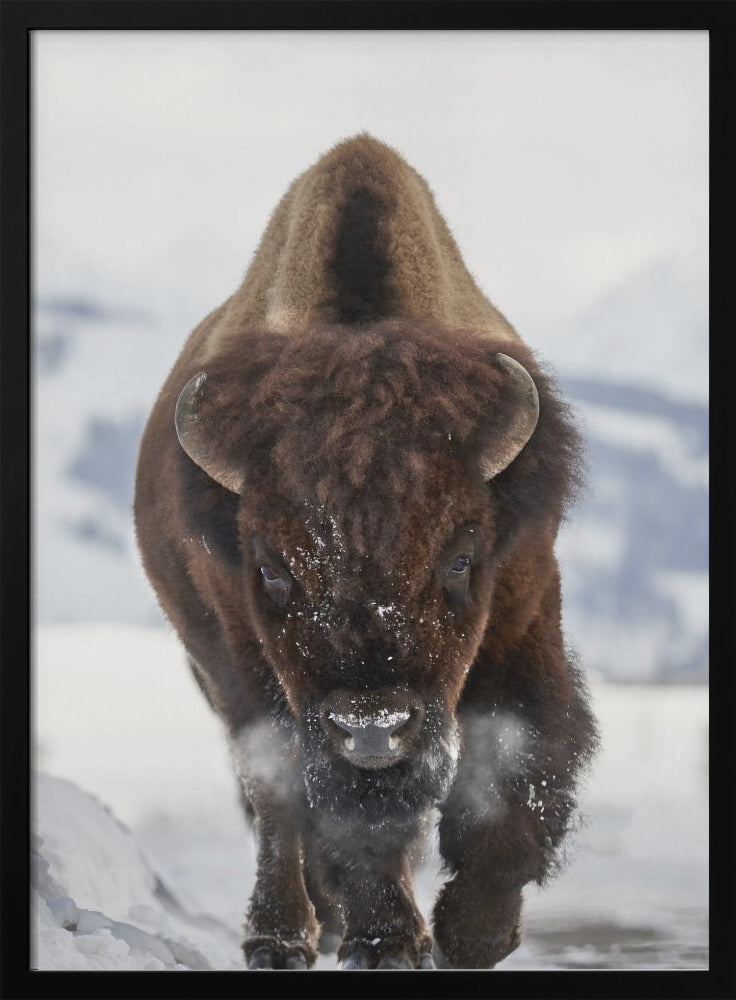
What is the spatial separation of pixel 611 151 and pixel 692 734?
1.65 m

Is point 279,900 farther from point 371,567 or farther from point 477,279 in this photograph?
point 477,279

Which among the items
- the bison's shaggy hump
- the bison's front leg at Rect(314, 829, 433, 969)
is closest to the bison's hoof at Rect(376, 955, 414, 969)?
the bison's front leg at Rect(314, 829, 433, 969)

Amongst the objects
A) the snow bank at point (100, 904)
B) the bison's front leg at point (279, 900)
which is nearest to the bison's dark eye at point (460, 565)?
the bison's front leg at point (279, 900)

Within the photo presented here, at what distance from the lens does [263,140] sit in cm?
358

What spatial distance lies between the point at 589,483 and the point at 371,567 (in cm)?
87

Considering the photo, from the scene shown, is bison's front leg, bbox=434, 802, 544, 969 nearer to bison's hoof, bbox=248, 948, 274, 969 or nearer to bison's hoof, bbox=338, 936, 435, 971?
bison's hoof, bbox=338, 936, 435, 971

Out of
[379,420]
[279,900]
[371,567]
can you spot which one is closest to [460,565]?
[371,567]

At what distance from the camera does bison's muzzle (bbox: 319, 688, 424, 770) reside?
277 centimetres

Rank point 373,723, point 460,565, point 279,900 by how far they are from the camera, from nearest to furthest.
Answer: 1. point 373,723
2. point 460,565
3. point 279,900

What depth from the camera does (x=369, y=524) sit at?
2.90m

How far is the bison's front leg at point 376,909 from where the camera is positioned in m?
3.33

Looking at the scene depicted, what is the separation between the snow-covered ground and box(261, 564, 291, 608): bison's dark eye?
59cm
